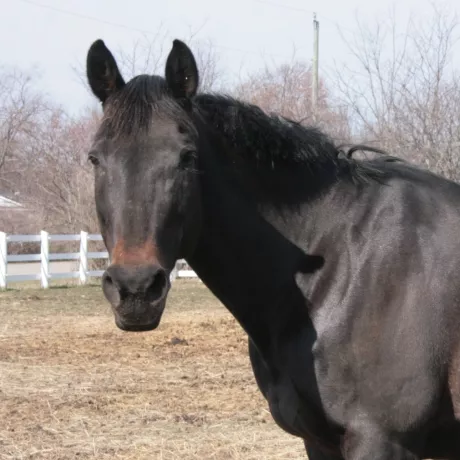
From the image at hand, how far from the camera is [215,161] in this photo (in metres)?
3.42

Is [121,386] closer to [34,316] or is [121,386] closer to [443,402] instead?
[443,402]

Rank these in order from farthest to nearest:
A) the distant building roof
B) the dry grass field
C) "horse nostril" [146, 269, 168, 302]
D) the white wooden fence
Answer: the distant building roof
the white wooden fence
the dry grass field
"horse nostril" [146, 269, 168, 302]

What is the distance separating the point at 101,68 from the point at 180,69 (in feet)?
1.12

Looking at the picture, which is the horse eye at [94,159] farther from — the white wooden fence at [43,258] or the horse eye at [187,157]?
the white wooden fence at [43,258]

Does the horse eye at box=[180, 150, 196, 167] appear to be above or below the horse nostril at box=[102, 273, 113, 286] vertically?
above

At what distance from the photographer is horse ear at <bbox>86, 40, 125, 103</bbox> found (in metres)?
3.26

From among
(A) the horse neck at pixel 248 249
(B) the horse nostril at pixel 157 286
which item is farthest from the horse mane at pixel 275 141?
(B) the horse nostril at pixel 157 286

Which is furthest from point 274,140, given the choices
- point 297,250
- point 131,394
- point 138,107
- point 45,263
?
point 45,263

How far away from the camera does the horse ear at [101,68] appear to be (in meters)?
3.26

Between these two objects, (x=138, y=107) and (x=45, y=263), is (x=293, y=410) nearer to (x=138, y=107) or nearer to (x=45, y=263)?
(x=138, y=107)

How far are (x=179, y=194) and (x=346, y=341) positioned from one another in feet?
3.08

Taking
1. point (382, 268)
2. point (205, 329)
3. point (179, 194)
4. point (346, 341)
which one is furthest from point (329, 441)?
point (205, 329)

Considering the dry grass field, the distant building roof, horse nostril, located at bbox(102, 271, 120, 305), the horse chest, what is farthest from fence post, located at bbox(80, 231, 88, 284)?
horse nostril, located at bbox(102, 271, 120, 305)

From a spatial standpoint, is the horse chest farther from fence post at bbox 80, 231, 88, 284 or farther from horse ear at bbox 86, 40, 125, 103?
fence post at bbox 80, 231, 88, 284
